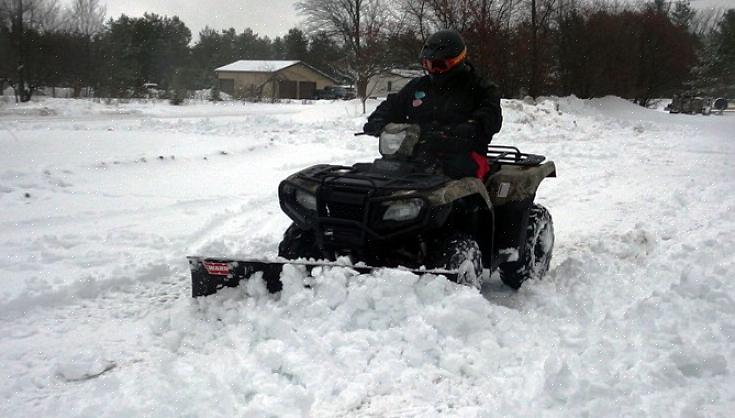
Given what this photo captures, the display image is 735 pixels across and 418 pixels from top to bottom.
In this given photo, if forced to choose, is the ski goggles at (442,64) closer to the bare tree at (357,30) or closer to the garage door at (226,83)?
the bare tree at (357,30)

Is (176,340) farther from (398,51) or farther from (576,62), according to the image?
(576,62)

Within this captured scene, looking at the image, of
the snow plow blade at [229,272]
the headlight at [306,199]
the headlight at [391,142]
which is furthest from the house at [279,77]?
the snow plow blade at [229,272]

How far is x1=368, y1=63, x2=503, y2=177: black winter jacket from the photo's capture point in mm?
4145

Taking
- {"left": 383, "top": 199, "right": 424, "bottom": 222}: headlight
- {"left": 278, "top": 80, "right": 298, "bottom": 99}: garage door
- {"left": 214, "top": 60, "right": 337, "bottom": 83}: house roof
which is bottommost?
{"left": 383, "top": 199, "right": 424, "bottom": 222}: headlight

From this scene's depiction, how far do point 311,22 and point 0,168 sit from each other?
37.7m

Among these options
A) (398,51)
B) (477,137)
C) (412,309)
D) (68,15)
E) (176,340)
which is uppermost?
(68,15)

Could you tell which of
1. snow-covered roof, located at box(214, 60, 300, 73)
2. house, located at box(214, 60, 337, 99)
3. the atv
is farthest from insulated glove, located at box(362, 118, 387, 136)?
snow-covered roof, located at box(214, 60, 300, 73)

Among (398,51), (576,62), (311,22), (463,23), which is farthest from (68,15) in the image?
(576,62)

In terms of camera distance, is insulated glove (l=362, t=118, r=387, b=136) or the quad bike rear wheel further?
insulated glove (l=362, t=118, r=387, b=136)

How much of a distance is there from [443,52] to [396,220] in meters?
1.55

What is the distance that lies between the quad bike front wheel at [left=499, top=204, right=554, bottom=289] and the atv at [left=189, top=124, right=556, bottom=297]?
11 cm

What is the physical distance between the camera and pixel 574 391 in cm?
262

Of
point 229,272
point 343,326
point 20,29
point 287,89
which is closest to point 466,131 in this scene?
point 343,326

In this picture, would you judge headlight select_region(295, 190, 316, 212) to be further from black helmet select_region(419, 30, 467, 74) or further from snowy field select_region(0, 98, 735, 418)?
black helmet select_region(419, 30, 467, 74)
